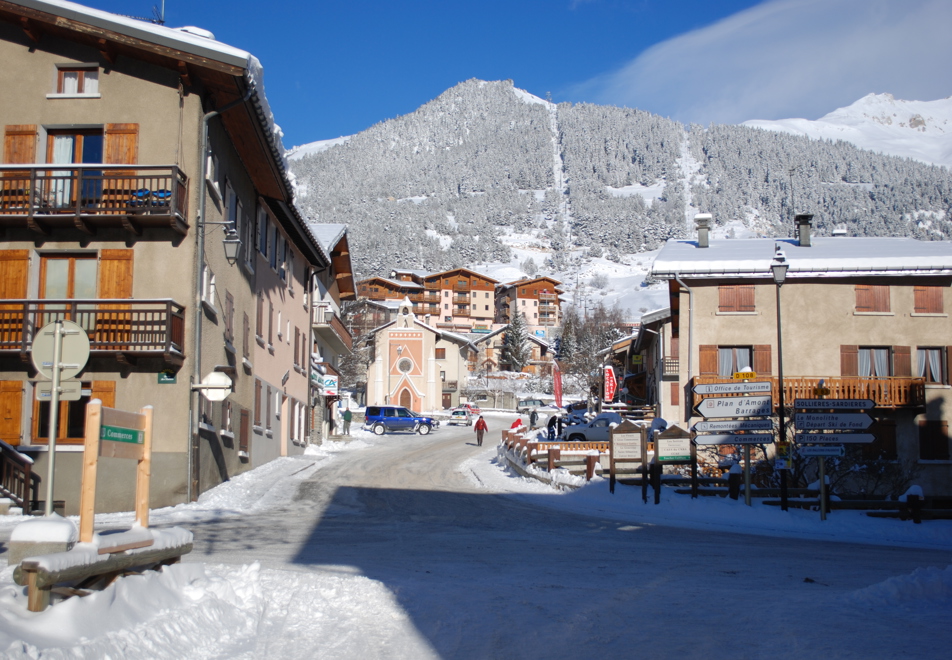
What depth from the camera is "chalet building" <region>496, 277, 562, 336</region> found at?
6422 inches

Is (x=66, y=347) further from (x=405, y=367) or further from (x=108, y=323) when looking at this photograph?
(x=405, y=367)

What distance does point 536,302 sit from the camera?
541 ft

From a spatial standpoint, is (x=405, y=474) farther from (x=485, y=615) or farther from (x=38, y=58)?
(x=485, y=615)

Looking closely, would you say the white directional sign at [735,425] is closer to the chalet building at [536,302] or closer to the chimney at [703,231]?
the chimney at [703,231]

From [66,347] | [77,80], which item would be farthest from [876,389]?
[66,347]

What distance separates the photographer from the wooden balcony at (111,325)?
1880cm

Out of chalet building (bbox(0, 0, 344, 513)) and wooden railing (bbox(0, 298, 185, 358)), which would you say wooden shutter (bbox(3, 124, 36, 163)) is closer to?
chalet building (bbox(0, 0, 344, 513))

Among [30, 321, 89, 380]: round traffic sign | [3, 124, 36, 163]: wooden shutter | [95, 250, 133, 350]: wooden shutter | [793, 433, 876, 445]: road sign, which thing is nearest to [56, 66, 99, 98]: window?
[3, 124, 36, 163]: wooden shutter

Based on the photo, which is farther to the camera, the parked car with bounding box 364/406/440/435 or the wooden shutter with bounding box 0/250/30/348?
the parked car with bounding box 364/406/440/435

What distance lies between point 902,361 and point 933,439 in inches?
128

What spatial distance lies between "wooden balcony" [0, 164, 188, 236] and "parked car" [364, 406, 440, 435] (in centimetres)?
3557

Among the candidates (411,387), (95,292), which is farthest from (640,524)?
(411,387)

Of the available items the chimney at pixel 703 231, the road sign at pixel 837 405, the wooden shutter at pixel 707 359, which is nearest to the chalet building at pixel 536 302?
the chimney at pixel 703 231

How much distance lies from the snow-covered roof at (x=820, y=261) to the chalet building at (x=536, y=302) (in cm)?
12469
